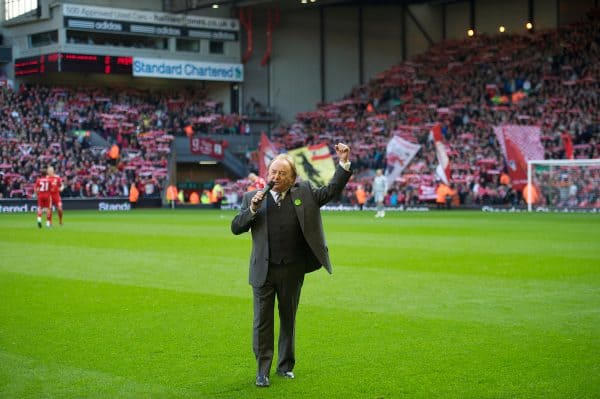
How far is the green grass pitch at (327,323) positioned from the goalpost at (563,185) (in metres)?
20.2

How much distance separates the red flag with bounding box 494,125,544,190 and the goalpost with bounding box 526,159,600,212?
4.33 ft

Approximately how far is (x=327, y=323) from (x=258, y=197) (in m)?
4.20

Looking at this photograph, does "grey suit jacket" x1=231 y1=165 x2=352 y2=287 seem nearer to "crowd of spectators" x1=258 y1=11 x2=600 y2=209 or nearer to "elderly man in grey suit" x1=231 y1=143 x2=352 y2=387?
"elderly man in grey suit" x1=231 y1=143 x2=352 y2=387

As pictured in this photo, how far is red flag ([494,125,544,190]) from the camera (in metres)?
46.7

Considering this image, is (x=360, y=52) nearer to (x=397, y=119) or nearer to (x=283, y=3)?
(x=283, y=3)

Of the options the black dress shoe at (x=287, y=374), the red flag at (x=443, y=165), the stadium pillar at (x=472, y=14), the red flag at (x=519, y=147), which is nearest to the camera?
the black dress shoe at (x=287, y=374)

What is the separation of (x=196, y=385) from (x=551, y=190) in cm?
3779

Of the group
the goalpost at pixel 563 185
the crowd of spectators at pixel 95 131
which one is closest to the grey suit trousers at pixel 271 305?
the goalpost at pixel 563 185

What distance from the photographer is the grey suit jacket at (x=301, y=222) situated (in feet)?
28.5

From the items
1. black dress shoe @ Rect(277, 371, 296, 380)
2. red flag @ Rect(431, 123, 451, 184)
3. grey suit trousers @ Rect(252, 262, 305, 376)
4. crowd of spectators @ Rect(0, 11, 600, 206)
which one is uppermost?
crowd of spectators @ Rect(0, 11, 600, 206)

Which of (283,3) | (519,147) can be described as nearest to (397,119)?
(283,3)

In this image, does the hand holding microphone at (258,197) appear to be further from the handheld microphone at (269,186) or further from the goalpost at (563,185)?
the goalpost at (563,185)

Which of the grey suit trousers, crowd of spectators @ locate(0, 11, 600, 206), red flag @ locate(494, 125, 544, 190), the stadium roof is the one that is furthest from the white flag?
the grey suit trousers

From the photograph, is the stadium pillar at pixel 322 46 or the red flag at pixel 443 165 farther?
the stadium pillar at pixel 322 46
